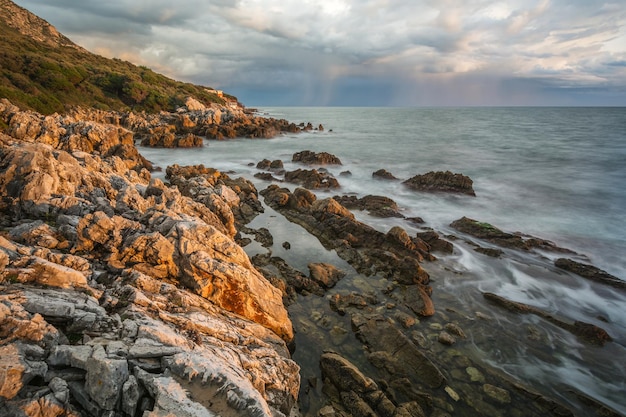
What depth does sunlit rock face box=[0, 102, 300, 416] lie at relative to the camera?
4797mm

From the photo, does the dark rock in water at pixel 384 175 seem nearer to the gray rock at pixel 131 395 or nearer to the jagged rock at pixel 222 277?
the jagged rock at pixel 222 277

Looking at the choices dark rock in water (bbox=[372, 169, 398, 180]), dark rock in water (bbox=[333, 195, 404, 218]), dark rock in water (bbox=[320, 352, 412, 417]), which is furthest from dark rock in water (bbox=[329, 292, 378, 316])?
dark rock in water (bbox=[372, 169, 398, 180])

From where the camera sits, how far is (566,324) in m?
11.7

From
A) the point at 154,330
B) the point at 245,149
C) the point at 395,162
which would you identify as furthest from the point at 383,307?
the point at 245,149

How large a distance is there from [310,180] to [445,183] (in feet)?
39.2

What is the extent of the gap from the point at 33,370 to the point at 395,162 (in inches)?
1618

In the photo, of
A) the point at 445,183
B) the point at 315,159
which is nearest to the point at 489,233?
the point at 445,183

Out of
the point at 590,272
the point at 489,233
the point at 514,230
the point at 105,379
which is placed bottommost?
the point at 590,272

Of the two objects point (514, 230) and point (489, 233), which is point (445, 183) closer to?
point (514, 230)

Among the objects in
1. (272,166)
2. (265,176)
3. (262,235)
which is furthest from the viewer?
(272,166)

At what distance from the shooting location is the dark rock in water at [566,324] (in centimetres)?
1107

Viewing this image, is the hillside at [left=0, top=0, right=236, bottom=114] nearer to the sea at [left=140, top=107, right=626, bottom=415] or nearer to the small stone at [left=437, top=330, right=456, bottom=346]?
the sea at [left=140, top=107, right=626, bottom=415]

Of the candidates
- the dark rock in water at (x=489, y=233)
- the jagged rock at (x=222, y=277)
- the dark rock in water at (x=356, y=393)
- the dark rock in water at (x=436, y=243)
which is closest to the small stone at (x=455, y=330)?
the dark rock in water at (x=356, y=393)

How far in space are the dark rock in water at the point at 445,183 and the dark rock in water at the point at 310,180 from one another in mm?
7518
